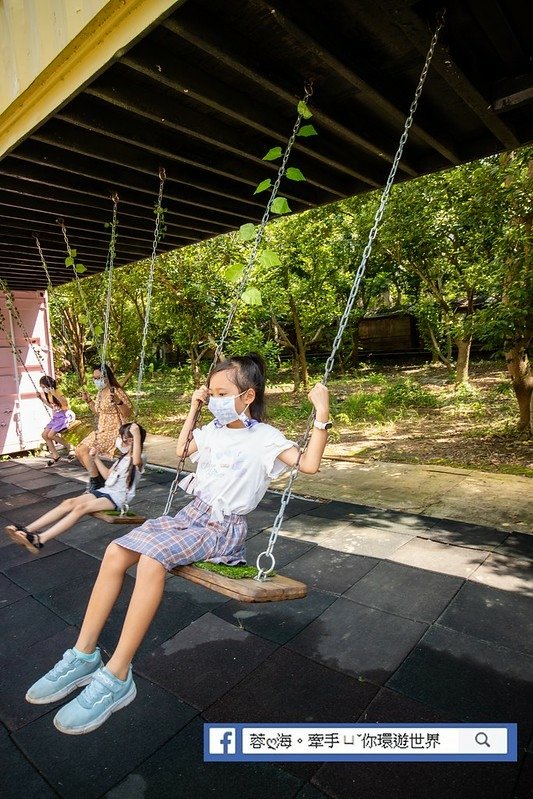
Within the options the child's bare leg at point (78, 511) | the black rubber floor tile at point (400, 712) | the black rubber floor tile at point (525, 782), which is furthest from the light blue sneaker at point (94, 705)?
the black rubber floor tile at point (525, 782)

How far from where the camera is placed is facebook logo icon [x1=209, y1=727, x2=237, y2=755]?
5.96ft

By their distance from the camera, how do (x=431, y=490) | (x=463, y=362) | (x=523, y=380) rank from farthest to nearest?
(x=463, y=362), (x=523, y=380), (x=431, y=490)

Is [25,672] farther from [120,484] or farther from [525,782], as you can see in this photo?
[525,782]

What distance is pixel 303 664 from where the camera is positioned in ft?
7.48

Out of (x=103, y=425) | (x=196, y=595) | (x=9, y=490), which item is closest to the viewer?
(x=196, y=595)

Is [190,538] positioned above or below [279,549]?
above

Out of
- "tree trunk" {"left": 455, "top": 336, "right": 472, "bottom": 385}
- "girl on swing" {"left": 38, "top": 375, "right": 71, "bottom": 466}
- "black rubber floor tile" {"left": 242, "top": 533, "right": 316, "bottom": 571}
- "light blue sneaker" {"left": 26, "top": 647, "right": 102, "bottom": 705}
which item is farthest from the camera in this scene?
"tree trunk" {"left": 455, "top": 336, "right": 472, "bottom": 385}

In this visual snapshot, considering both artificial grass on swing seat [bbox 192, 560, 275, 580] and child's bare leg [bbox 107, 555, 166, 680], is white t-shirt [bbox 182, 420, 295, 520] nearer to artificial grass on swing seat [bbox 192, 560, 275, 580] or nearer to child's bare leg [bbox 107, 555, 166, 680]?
artificial grass on swing seat [bbox 192, 560, 275, 580]

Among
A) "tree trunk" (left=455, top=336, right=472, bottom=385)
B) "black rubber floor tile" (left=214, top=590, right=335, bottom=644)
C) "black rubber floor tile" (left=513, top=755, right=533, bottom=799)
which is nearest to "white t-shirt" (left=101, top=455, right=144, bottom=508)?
"black rubber floor tile" (left=214, top=590, right=335, bottom=644)

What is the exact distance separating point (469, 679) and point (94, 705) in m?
1.70

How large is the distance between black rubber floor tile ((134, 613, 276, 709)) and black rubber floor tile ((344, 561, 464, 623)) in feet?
2.55

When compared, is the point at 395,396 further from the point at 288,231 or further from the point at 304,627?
the point at 304,627

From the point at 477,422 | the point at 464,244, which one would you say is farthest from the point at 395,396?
the point at 464,244

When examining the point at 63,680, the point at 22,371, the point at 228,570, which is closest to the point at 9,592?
the point at 63,680
